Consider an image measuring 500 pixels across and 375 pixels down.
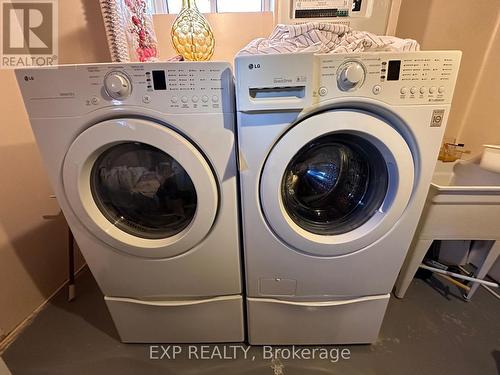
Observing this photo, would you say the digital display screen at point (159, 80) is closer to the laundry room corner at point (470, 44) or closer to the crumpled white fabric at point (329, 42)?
the crumpled white fabric at point (329, 42)

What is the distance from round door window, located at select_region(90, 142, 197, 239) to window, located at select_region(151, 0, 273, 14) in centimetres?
123

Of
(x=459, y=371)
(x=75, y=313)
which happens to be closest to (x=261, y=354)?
(x=459, y=371)

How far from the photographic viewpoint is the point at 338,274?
30.6 inches

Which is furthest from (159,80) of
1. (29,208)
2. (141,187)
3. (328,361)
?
(328,361)

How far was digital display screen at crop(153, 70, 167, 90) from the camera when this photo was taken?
562mm

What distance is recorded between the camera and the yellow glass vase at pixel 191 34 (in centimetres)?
98

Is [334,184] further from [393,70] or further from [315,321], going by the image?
[315,321]

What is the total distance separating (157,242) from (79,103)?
0.45 m

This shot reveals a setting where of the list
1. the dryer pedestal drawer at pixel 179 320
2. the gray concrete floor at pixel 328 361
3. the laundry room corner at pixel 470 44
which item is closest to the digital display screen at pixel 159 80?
the dryer pedestal drawer at pixel 179 320

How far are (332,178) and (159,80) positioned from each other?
0.61 meters

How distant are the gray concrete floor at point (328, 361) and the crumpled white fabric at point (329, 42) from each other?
3.69 ft

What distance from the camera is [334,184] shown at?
31.0 inches

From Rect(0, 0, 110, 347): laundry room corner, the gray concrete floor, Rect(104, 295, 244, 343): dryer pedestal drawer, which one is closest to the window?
Rect(0, 0, 110, 347): laundry room corner

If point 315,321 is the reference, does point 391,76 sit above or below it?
above
